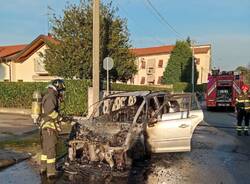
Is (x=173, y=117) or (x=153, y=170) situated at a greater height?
(x=173, y=117)

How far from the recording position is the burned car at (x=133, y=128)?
9.12 m

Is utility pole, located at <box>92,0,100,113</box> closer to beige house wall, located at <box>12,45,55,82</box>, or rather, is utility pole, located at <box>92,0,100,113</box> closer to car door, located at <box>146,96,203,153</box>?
car door, located at <box>146,96,203,153</box>

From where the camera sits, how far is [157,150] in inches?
405

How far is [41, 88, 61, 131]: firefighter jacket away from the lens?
8352mm

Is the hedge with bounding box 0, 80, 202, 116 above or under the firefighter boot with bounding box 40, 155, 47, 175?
above

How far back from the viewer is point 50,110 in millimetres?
8383

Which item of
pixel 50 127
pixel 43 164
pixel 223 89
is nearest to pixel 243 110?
pixel 43 164

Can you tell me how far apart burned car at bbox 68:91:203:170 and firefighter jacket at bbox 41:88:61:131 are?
1.07 metres

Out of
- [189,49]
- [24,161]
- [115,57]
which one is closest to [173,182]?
[24,161]

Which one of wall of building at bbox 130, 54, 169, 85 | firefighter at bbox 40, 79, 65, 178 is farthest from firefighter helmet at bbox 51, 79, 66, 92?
wall of building at bbox 130, 54, 169, 85

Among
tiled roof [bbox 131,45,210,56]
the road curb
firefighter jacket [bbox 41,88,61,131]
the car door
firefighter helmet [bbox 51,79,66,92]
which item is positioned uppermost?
tiled roof [bbox 131,45,210,56]

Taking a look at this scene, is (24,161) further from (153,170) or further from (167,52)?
(167,52)

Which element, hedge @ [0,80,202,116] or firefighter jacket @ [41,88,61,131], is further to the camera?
hedge @ [0,80,202,116]

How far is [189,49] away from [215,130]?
47646mm
